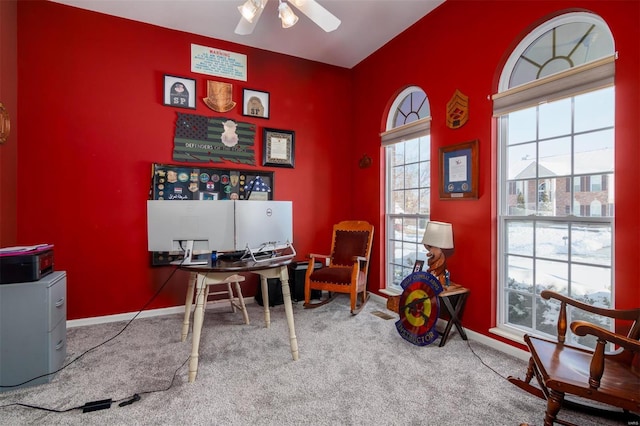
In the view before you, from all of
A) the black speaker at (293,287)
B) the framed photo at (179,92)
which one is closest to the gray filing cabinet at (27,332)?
the black speaker at (293,287)

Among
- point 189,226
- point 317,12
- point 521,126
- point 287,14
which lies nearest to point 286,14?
point 287,14

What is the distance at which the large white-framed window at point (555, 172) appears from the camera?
2031 millimetres

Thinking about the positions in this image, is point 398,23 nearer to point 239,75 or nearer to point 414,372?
point 239,75

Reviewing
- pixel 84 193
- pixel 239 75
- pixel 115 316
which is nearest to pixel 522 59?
pixel 239 75

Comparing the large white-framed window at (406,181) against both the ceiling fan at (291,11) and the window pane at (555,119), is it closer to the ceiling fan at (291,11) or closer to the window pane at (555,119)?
the window pane at (555,119)

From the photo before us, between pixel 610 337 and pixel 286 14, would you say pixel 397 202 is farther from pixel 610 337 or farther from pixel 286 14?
pixel 610 337

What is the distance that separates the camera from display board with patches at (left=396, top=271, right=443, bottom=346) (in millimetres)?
2551

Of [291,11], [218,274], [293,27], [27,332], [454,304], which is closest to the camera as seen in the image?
[27,332]

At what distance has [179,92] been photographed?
11.4 ft

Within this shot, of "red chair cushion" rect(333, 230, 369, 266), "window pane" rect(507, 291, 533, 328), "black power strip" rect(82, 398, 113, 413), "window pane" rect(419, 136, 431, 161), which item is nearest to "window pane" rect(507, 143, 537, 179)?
"window pane" rect(419, 136, 431, 161)

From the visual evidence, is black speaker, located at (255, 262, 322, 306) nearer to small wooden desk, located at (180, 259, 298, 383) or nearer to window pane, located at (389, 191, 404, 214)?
window pane, located at (389, 191, 404, 214)

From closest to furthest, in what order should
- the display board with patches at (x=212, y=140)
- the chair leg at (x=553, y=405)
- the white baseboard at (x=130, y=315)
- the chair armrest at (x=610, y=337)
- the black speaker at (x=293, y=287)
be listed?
the chair armrest at (x=610, y=337) → the chair leg at (x=553, y=405) → the white baseboard at (x=130, y=315) → the display board with patches at (x=212, y=140) → the black speaker at (x=293, y=287)

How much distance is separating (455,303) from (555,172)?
4.41ft

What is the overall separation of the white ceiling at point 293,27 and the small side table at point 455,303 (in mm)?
2819
